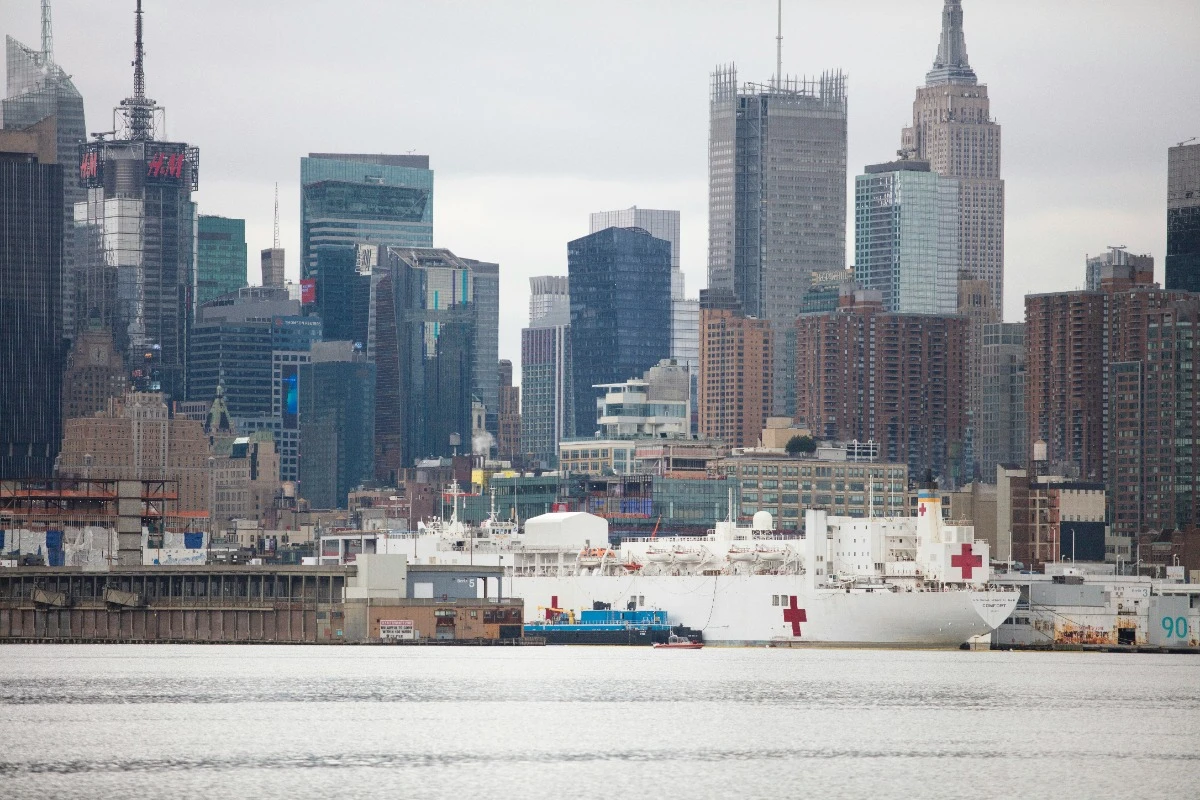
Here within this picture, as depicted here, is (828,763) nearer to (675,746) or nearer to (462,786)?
(675,746)

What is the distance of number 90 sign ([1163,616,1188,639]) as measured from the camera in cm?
16675

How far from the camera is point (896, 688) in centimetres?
11075

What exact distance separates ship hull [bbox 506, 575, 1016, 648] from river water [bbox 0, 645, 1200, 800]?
36.9 feet

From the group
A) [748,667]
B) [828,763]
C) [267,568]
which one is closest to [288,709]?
[828,763]

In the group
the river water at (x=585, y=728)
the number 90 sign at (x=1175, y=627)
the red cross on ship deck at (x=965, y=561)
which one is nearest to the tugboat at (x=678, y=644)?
the river water at (x=585, y=728)

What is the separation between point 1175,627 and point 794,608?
34.5m

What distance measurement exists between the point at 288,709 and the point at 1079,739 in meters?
31.3

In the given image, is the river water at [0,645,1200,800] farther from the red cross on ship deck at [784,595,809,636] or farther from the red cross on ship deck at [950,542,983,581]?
the red cross on ship deck at [784,595,809,636]

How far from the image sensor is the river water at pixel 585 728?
72312mm

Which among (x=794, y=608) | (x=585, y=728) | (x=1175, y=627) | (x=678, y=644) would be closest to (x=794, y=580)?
(x=794, y=608)

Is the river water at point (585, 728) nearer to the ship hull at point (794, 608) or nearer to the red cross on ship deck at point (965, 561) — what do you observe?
the ship hull at point (794, 608)

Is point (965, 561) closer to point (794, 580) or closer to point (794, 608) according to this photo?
point (794, 580)

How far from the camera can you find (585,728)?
88.4m

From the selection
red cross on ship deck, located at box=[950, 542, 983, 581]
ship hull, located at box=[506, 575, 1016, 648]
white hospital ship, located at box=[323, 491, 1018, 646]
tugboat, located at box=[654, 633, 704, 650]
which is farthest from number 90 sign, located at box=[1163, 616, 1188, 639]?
tugboat, located at box=[654, 633, 704, 650]
